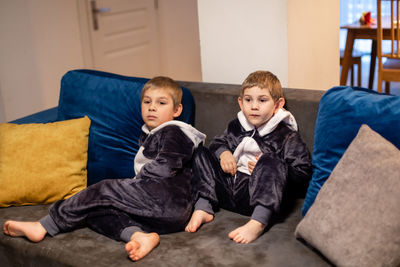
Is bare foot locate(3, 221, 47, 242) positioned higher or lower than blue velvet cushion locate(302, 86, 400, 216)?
lower

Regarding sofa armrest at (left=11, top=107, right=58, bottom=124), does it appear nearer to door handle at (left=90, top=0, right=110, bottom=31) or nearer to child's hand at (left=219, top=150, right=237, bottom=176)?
child's hand at (left=219, top=150, right=237, bottom=176)

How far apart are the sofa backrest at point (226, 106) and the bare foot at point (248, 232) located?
44cm

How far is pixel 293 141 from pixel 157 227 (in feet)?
1.98

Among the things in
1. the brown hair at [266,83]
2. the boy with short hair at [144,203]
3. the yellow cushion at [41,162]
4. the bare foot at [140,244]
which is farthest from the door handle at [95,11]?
the bare foot at [140,244]

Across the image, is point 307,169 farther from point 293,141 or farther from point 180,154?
point 180,154

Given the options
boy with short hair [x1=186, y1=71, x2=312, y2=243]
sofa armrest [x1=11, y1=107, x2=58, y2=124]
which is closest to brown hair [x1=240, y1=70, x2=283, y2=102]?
boy with short hair [x1=186, y1=71, x2=312, y2=243]

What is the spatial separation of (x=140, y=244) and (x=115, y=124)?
73 centimetres

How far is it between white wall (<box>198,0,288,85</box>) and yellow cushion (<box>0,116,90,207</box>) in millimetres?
783

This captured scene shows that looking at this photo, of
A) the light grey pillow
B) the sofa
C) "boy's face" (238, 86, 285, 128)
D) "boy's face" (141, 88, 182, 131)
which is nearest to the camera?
the light grey pillow

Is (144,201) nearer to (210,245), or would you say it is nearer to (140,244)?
(140,244)

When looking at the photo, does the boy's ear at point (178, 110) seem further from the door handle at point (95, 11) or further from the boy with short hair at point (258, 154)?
the door handle at point (95, 11)

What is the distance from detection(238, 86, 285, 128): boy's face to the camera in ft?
6.25

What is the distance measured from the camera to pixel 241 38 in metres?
2.41

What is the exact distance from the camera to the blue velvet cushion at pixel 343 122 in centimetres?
160
